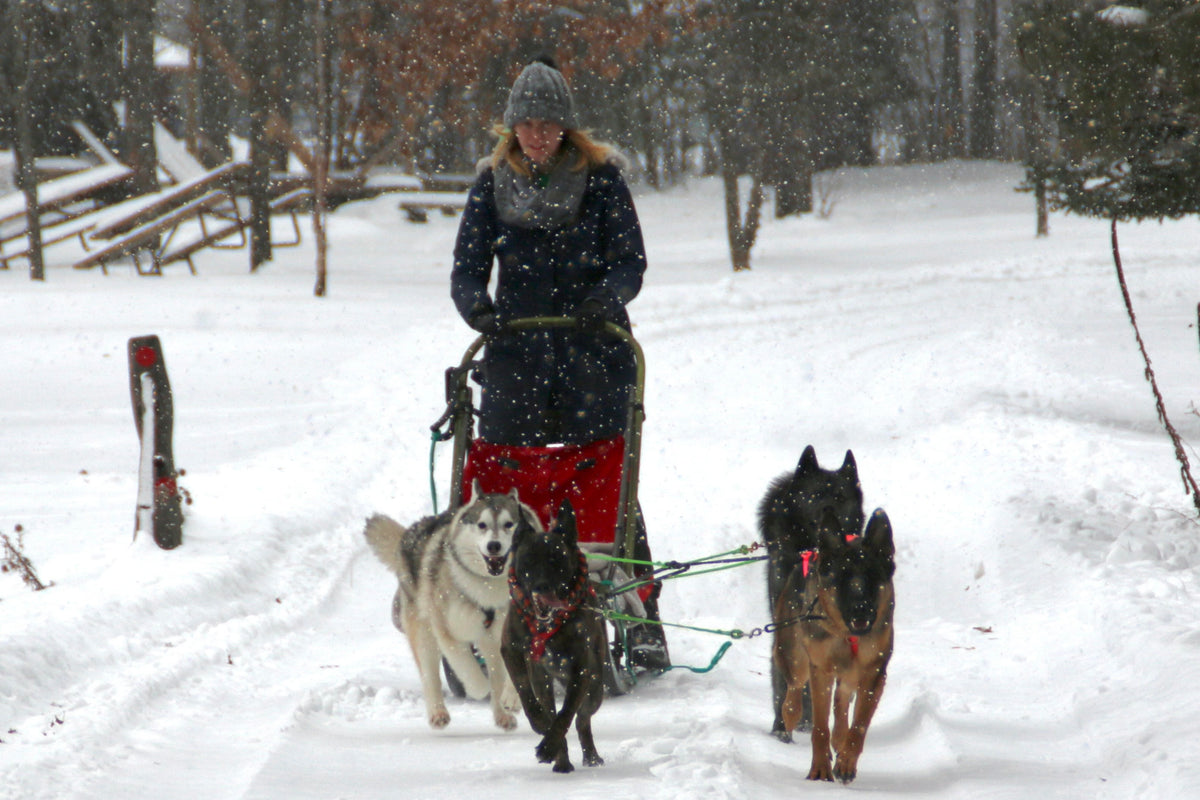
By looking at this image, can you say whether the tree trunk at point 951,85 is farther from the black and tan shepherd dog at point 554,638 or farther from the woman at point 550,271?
the black and tan shepherd dog at point 554,638

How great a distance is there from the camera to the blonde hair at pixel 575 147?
4.85 m

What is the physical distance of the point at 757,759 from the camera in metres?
4.01

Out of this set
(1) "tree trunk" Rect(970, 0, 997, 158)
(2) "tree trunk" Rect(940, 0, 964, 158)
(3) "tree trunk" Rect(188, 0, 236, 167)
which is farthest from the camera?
(2) "tree trunk" Rect(940, 0, 964, 158)

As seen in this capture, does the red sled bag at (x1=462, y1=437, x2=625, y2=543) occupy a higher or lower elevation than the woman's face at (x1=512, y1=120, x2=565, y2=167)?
lower

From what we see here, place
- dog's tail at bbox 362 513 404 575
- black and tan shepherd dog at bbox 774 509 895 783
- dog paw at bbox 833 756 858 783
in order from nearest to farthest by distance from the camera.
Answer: black and tan shepherd dog at bbox 774 509 895 783 → dog paw at bbox 833 756 858 783 → dog's tail at bbox 362 513 404 575

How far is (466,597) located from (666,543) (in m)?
3.70

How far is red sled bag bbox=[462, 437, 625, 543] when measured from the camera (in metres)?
5.04

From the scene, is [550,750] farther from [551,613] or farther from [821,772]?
[821,772]

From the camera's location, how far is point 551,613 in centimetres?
383

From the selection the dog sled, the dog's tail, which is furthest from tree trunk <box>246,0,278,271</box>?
the dog sled

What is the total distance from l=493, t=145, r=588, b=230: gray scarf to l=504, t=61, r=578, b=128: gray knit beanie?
0.20m

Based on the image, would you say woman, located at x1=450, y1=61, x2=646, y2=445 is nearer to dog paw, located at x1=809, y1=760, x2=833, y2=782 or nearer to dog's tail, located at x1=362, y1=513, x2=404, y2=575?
dog's tail, located at x1=362, y1=513, x2=404, y2=575

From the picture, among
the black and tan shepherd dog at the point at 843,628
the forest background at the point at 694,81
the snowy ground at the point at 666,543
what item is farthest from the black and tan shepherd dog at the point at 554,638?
the forest background at the point at 694,81

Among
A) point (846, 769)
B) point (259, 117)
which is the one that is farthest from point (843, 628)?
point (259, 117)
